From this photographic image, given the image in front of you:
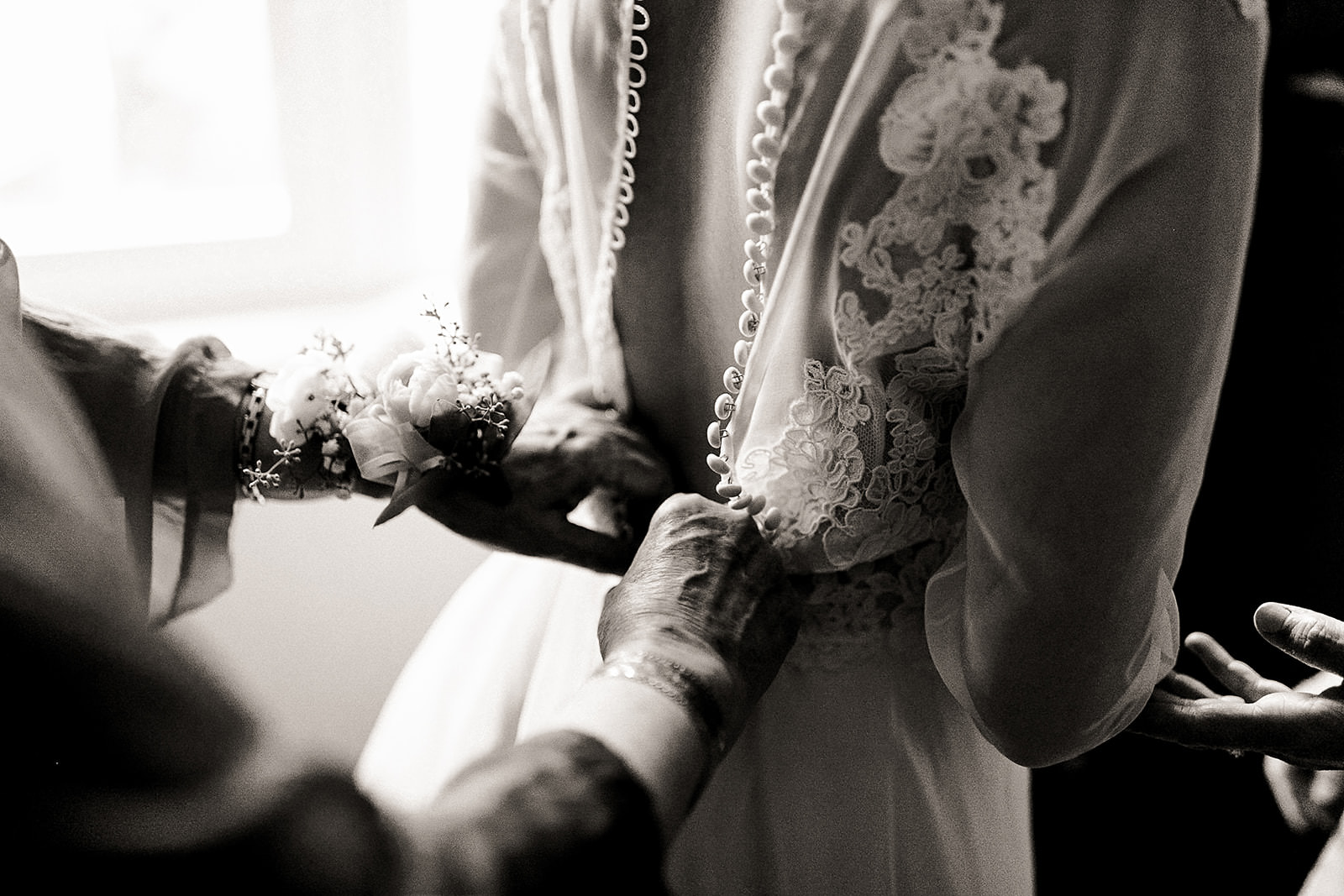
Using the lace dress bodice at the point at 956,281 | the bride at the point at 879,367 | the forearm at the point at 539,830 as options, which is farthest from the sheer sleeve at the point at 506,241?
the forearm at the point at 539,830

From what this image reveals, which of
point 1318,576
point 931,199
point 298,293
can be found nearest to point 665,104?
point 931,199

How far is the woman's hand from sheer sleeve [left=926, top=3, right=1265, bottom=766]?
0.90 feet

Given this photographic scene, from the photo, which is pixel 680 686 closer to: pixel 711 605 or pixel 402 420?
pixel 711 605

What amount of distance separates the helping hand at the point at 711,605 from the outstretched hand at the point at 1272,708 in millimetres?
340

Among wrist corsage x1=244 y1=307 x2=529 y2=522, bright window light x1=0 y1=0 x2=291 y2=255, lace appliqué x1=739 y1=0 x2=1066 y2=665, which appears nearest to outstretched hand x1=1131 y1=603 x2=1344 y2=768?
lace appliqué x1=739 y1=0 x2=1066 y2=665

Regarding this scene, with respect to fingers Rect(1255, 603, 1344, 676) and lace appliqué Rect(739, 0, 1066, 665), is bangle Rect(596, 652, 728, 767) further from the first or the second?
fingers Rect(1255, 603, 1344, 676)

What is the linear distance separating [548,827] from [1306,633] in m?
0.59

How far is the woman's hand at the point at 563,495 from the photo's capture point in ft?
2.66

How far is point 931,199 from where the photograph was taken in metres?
0.59

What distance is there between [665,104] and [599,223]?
11 centimetres

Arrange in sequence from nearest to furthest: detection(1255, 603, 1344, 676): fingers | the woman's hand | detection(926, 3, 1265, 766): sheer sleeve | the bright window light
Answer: detection(926, 3, 1265, 766): sheer sleeve, detection(1255, 603, 1344, 676): fingers, the woman's hand, the bright window light

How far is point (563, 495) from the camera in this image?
84 cm

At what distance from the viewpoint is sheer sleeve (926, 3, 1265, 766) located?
53 cm

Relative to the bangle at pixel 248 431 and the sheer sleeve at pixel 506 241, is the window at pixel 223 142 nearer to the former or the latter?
the sheer sleeve at pixel 506 241
